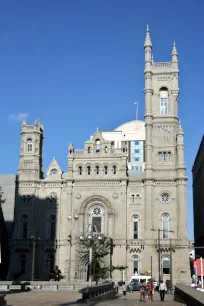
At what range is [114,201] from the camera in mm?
82812

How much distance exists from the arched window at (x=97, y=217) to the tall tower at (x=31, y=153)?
1161 centimetres

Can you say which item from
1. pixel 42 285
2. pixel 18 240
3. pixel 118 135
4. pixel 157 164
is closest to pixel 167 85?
pixel 157 164

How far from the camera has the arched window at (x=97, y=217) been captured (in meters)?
82.7

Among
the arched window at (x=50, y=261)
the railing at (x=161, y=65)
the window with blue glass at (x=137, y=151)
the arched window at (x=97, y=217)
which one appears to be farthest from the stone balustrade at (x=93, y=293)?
the window with blue glass at (x=137, y=151)

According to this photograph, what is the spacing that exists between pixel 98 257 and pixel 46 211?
14.2m

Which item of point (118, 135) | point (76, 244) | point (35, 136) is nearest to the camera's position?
point (76, 244)

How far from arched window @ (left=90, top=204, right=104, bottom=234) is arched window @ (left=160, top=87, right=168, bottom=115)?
2050cm

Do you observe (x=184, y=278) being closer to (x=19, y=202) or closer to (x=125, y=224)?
(x=125, y=224)

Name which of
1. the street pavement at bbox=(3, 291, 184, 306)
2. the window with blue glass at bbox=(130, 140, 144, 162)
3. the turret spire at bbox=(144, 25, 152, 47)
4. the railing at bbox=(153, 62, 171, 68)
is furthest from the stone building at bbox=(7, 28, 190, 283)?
the window with blue glass at bbox=(130, 140, 144, 162)

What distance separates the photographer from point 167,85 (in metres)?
88.9

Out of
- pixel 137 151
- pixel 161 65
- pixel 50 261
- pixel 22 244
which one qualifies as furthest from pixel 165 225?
pixel 137 151

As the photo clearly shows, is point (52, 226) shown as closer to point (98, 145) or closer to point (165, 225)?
point (98, 145)

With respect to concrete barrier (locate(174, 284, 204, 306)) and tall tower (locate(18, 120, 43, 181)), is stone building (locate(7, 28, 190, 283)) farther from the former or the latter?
concrete barrier (locate(174, 284, 204, 306))

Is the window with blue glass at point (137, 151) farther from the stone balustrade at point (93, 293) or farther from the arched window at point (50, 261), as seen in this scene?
the stone balustrade at point (93, 293)
